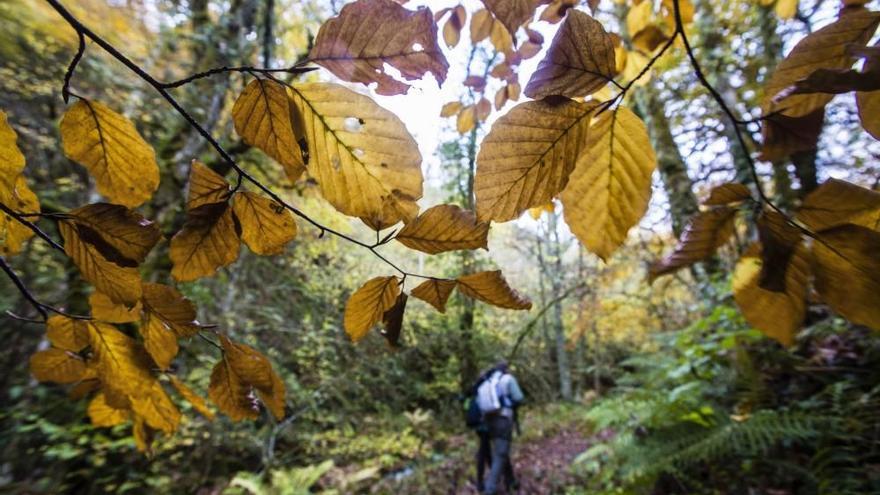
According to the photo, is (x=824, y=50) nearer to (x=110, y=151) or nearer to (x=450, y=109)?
(x=110, y=151)

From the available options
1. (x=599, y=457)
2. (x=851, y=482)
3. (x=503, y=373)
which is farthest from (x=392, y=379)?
(x=851, y=482)

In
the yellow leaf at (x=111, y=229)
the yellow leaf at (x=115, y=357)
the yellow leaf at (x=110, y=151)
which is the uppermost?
the yellow leaf at (x=110, y=151)

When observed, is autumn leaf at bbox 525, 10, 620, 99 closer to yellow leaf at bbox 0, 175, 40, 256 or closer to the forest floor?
yellow leaf at bbox 0, 175, 40, 256

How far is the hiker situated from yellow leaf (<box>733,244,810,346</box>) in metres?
4.52

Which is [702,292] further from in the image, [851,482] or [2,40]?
[2,40]

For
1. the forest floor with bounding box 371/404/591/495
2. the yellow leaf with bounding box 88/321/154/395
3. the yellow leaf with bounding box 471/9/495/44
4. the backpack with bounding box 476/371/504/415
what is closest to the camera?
the yellow leaf with bounding box 88/321/154/395

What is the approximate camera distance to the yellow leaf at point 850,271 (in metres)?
0.39

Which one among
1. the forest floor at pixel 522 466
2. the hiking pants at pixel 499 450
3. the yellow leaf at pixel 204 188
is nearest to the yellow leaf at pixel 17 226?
the yellow leaf at pixel 204 188

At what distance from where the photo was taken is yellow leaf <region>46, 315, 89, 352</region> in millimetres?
605

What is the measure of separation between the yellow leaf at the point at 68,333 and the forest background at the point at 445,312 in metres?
0.14

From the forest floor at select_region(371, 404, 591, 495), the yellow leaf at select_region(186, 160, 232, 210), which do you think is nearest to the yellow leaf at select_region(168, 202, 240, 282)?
the yellow leaf at select_region(186, 160, 232, 210)

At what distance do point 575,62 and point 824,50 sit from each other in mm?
265

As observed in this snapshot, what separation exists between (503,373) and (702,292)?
242 centimetres

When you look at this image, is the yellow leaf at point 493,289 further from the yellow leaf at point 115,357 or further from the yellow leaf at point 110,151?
the yellow leaf at point 115,357
